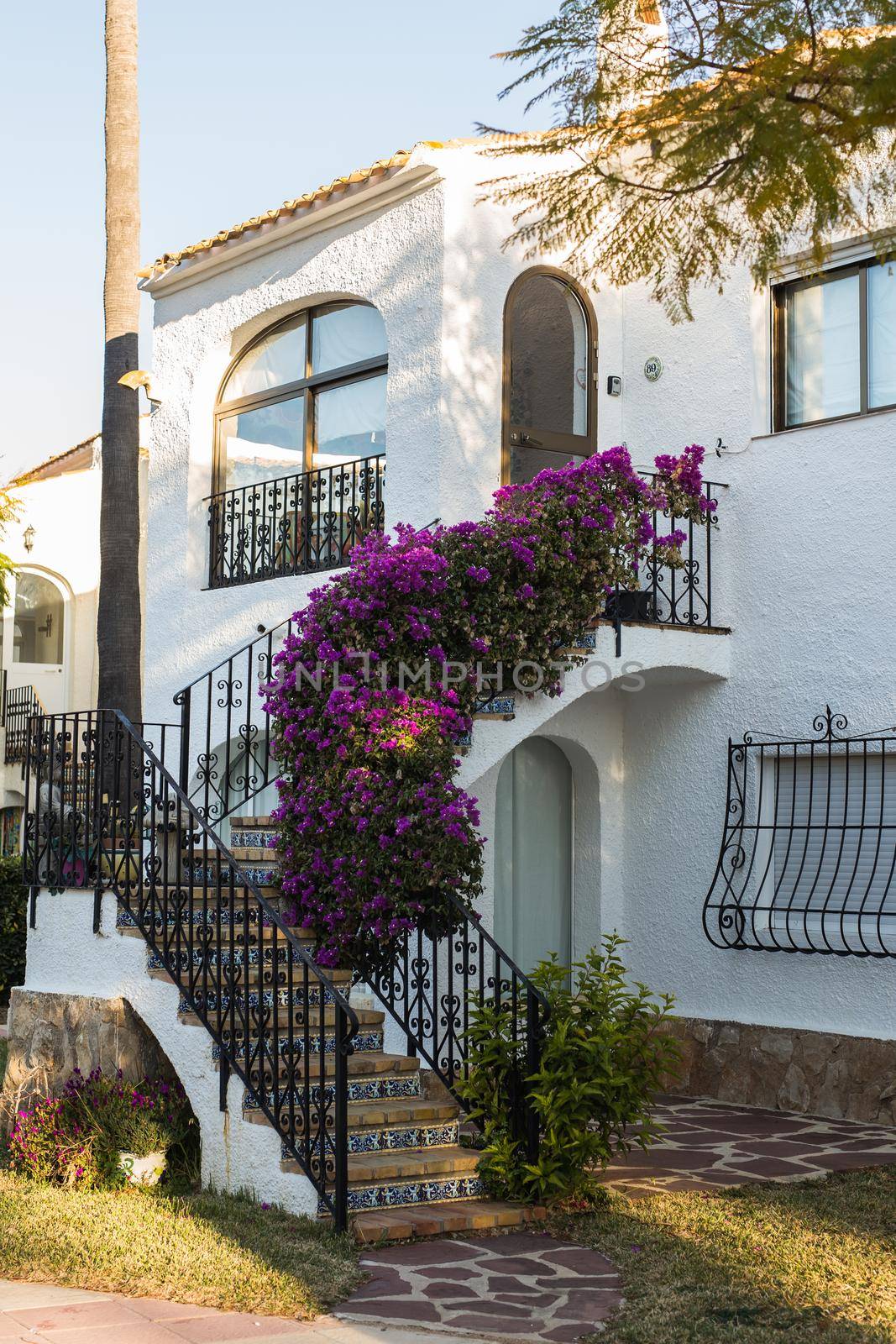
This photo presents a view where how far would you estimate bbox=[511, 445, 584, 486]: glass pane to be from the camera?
11031 mm

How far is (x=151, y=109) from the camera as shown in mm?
13172

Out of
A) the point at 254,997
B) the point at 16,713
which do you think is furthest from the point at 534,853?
the point at 16,713

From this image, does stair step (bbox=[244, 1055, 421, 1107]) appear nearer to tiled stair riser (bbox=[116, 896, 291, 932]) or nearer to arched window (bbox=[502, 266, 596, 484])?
tiled stair riser (bbox=[116, 896, 291, 932])

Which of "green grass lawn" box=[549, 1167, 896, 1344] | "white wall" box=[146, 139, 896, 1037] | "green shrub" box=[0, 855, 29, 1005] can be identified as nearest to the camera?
"green grass lawn" box=[549, 1167, 896, 1344]

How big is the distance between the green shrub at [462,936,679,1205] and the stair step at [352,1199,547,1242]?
14 centimetres

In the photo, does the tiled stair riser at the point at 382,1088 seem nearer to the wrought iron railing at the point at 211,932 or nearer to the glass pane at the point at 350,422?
the wrought iron railing at the point at 211,932

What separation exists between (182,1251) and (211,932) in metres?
1.97

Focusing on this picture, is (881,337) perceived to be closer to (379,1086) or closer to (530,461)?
(530,461)

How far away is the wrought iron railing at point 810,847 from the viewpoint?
9688mm

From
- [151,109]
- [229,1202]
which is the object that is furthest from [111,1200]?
[151,109]

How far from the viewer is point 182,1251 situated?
6133mm

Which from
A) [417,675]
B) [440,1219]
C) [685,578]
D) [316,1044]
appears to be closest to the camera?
[440,1219]

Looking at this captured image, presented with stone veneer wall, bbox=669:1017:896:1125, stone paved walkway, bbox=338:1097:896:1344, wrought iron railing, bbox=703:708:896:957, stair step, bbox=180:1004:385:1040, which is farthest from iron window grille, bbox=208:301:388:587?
stone paved walkway, bbox=338:1097:896:1344

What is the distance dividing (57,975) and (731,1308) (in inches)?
184
